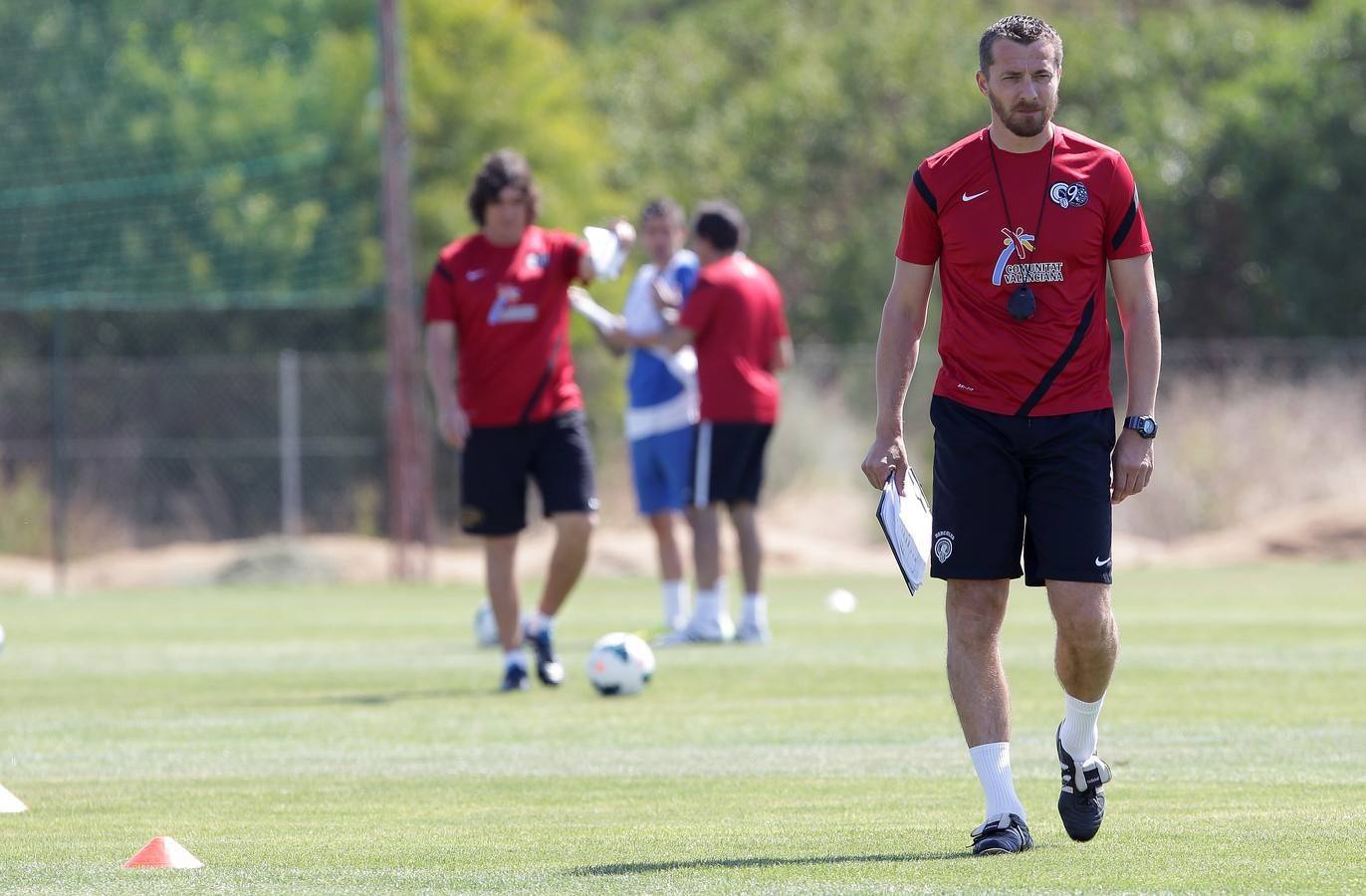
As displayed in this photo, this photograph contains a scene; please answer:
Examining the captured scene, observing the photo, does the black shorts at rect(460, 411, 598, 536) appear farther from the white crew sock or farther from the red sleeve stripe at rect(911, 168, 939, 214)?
the red sleeve stripe at rect(911, 168, 939, 214)

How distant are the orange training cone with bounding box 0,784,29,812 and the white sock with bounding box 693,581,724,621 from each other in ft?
22.8

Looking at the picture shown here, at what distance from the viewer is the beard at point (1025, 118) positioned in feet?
20.3

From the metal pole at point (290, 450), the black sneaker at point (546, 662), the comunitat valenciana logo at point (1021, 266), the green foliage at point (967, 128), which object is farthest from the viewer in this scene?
the green foliage at point (967, 128)

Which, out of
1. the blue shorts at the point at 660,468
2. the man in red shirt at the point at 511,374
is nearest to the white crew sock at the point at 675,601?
the blue shorts at the point at 660,468

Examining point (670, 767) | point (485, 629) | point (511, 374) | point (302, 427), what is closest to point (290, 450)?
point (302, 427)

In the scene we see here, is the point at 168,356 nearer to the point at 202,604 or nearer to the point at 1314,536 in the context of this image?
the point at 202,604

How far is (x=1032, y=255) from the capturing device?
626 centimetres

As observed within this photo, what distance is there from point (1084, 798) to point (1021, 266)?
144 centimetres

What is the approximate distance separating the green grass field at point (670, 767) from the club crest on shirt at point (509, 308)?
1.81 metres

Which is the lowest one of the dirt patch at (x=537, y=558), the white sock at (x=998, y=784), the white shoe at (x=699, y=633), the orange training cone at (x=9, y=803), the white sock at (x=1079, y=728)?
the dirt patch at (x=537, y=558)

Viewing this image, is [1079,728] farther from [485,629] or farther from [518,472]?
[485,629]

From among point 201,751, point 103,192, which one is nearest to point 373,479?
point 103,192

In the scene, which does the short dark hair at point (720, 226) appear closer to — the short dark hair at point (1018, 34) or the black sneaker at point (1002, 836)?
the short dark hair at point (1018, 34)

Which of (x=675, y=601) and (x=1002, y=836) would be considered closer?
(x=1002, y=836)
